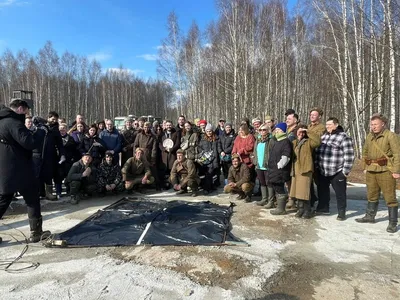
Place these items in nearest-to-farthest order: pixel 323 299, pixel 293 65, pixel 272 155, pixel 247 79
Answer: pixel 323 299 < pixel 272 155 < pixel 247 79 < pixel 293 65

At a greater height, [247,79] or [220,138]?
[247,79]

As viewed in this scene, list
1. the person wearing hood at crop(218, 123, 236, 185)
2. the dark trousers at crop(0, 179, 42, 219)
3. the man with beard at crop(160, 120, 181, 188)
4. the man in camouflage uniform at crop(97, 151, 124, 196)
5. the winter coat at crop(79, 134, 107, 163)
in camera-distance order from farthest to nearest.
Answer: the man with beard at crop(160, 120, 181, 188) < the person wearing hood at crop(218, 123, 236, 185) < the winter coat at crop(79, 134, 107, 163) < the man in camouflage uniform at crop(97, 151, 124, 196) < the dark trousers at crop(0, 179, 42, 219)

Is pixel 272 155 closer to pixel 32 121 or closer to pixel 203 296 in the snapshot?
pixel 203 296

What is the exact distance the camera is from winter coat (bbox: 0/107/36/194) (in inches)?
143

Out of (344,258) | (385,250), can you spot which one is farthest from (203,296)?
(385,250)

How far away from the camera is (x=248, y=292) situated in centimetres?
276

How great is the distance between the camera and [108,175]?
6.57 meters

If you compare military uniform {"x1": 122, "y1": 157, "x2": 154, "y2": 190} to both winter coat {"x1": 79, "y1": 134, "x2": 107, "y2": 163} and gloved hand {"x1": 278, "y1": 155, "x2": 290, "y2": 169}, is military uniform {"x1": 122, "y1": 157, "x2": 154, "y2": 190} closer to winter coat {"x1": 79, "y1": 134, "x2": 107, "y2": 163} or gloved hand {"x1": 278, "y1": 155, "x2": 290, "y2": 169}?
winter coat {"x1": 79, "y1": 134, "x2": 107, "y2": 163}

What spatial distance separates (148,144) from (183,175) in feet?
3.86

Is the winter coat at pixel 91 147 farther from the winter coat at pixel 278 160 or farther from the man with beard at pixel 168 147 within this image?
the winter coat at pixel 278 160

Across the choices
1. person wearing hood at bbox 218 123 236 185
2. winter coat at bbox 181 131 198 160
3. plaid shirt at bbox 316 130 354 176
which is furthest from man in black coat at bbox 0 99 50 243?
plaid shirt at bbox 316 130 354 176

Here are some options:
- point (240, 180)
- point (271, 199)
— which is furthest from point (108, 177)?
point (271, 199)

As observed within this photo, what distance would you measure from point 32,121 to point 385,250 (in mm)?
6116

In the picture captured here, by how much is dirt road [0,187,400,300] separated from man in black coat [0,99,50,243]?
2.47 ft
